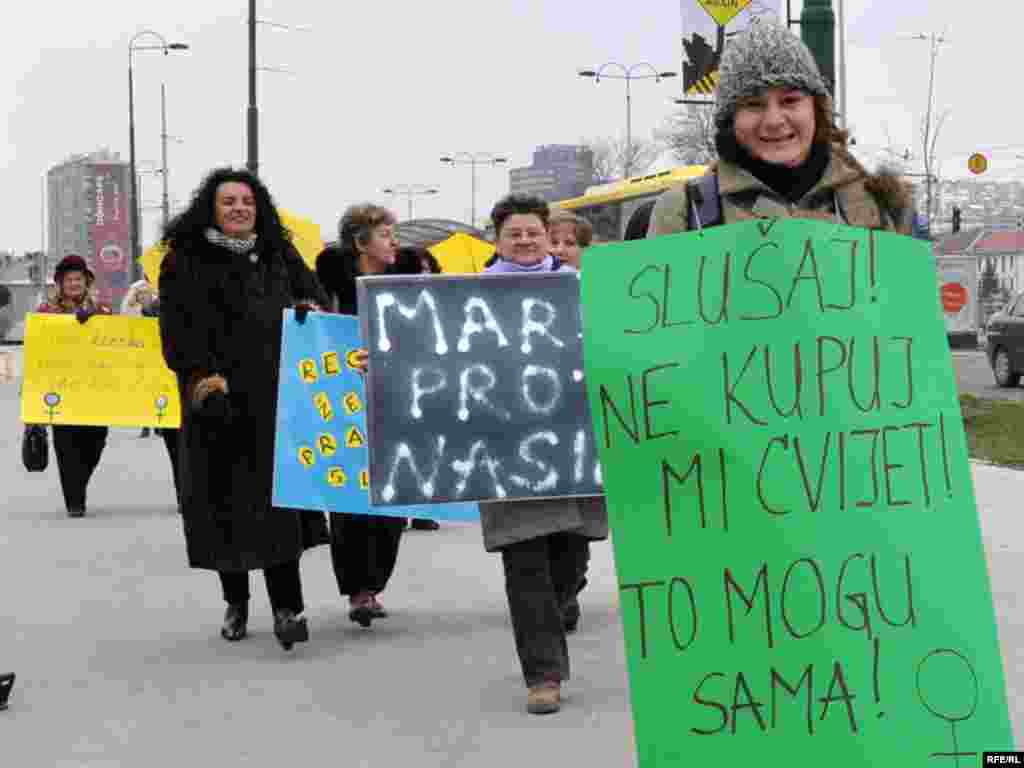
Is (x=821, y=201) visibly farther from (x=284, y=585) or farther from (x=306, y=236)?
(x=306, y=236)

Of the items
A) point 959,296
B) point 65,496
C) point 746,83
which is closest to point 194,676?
point 746,83

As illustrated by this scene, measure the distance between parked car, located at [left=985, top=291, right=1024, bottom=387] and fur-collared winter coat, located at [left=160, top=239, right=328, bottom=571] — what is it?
22775 mm

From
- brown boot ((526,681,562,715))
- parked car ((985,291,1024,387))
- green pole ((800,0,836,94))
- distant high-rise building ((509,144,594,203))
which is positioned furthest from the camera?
distant high-rise building ((509,144,594,203))

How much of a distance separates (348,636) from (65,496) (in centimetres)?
588

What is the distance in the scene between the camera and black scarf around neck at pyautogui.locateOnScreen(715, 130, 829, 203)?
4711mm

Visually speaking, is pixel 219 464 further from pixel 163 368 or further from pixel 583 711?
pixel 163 368

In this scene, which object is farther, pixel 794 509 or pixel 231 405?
pixel 231 405

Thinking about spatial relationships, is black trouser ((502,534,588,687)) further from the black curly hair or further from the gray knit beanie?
the gray knit beanie

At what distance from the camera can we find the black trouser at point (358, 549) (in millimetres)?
8844

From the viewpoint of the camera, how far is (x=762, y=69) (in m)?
4.67

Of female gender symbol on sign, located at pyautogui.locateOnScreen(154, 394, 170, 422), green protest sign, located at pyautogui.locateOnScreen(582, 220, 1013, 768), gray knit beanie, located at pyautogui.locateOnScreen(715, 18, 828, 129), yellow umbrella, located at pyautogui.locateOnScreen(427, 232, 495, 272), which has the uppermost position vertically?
gray knit beanie, located at pyautogui.locateOnScreen(715, 18, 828, 129)

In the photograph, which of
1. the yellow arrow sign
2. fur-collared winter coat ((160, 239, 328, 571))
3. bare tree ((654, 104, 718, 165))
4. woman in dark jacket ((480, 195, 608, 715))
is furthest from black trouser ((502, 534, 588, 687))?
bare tree ((654, 104, 718, 165))

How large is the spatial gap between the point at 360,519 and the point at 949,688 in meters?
5.01

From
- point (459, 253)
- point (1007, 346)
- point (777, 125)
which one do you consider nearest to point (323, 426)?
point (777, 125)
